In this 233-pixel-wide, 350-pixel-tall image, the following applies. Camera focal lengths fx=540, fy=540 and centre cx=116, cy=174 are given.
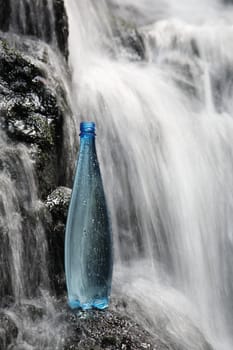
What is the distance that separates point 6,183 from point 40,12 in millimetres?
1857

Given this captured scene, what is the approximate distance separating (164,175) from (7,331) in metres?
2.26

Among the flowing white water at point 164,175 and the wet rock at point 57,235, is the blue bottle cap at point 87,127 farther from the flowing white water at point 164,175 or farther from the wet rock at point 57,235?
the flowing white water at point 164,175

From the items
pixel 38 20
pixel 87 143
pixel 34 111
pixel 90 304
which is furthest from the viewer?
pixel 38 20

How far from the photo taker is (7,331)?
89.2 inches

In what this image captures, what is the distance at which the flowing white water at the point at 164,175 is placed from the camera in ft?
11.7

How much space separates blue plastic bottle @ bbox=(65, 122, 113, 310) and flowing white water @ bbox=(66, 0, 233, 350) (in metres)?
0.36

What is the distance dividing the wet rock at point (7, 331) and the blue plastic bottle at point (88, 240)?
312mm

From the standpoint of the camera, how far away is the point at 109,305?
2.62 metres

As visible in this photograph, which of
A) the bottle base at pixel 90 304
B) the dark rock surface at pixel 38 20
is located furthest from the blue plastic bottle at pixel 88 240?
the dark rock surface at pixel 38 20

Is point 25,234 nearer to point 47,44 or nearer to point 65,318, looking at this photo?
point 65,318

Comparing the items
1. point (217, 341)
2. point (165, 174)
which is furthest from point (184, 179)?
point (217, 341)

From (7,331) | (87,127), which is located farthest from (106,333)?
(87,127)

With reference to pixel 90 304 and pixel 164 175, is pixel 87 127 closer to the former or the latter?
pixel 90 304

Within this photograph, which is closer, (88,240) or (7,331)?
(7,331)
